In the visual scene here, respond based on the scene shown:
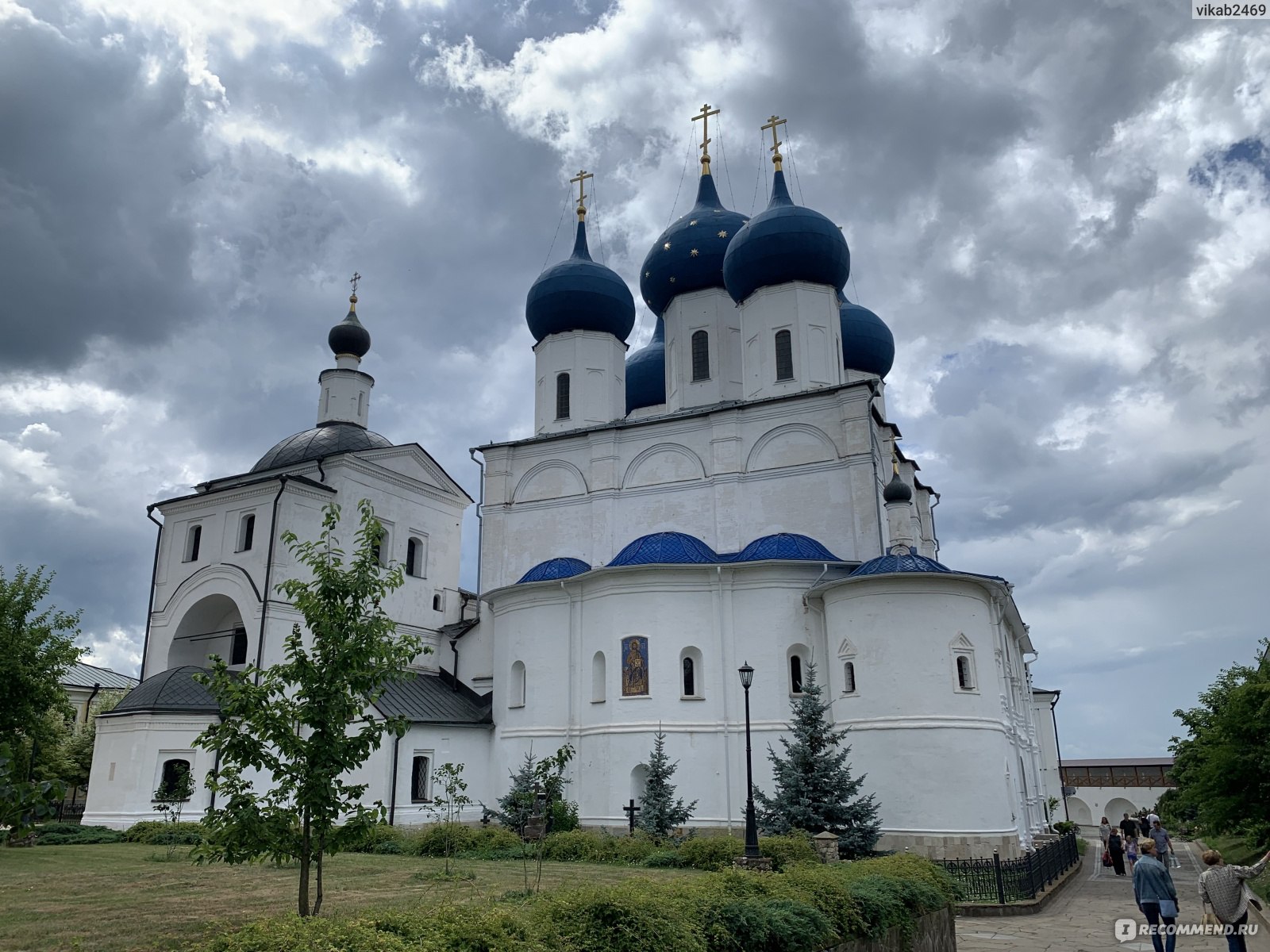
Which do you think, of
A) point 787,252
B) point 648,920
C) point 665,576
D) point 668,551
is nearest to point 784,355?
point 787,252

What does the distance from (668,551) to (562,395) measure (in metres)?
7.31

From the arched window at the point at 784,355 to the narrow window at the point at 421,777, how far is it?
506 inches

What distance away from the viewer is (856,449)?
2247 centimetres

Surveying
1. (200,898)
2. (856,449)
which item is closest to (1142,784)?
(856,449)

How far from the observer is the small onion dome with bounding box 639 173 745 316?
2809 centimetres

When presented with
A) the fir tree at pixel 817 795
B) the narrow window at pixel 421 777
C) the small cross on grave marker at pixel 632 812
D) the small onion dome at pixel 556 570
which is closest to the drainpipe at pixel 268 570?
the narrow window at pixel 421 777

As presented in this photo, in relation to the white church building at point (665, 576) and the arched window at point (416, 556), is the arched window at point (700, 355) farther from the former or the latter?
the arched window at point (416, 556)

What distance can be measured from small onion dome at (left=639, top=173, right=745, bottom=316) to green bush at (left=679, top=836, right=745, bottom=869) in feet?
55.5

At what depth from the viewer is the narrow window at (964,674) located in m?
19.1

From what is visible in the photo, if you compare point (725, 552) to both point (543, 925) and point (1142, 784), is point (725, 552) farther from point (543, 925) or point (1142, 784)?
point (1142, 784)

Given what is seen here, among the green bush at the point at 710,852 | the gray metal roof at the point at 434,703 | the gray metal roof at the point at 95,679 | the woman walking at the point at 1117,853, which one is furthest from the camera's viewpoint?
the gray metal roof at the point at 95,679

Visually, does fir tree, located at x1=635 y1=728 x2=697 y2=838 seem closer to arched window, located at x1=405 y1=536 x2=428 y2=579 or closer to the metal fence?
the metal fence

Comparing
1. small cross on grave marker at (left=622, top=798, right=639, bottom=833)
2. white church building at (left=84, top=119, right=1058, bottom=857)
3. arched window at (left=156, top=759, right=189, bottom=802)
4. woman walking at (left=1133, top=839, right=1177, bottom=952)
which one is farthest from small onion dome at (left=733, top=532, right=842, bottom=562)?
arched window at (left=156, top=759, right=189, bottom=802)

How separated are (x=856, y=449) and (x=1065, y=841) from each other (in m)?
9.86
